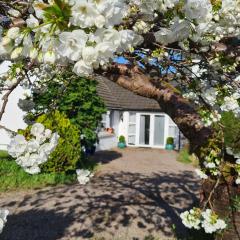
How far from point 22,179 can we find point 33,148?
8.63 meters

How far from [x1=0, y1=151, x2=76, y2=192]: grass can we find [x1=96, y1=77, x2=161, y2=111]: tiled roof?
10948mm

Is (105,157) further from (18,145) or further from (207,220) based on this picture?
(18,145)

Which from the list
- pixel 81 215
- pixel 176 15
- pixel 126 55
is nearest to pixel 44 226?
pixel 81 215

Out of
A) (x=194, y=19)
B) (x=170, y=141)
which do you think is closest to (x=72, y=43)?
(x=194, y=19)

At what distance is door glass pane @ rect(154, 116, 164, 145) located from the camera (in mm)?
23836

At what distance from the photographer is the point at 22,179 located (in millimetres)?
10867

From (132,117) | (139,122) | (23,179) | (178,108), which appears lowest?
(23,179)

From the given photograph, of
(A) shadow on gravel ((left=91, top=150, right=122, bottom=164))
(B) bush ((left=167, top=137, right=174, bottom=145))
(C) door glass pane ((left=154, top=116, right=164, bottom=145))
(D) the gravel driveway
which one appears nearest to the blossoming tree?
(D) the gravel driveway

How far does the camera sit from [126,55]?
404cm

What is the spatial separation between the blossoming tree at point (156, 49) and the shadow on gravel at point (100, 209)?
2.64 metres

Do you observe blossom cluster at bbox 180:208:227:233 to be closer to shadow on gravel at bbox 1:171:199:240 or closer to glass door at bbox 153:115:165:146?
shadow on gravel at bbox 1:171:199:240

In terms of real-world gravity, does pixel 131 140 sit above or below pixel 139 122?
below

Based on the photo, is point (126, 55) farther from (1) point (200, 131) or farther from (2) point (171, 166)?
(2) point (171, 166)

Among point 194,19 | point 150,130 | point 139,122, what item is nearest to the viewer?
point 194,19
